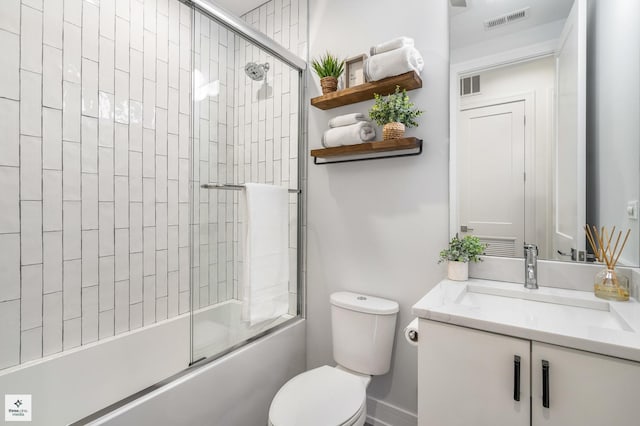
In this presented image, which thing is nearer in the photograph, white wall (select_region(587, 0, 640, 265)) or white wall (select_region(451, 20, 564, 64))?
white wall (select_region(587, 0, 640, 265))

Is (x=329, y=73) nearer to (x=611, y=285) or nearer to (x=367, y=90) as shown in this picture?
(x=367, y=90)

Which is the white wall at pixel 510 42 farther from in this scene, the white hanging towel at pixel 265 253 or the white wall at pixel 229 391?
the white wall at pixel 229 391

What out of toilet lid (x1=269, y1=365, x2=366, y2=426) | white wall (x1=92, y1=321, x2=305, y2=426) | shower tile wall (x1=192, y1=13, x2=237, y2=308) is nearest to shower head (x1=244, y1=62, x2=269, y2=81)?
shower tile wall (x1=192, y1=13, x2=237, y2=308)

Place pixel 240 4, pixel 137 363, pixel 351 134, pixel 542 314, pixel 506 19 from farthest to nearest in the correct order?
pixel 240 4 < pixel 137 363 < pixel 351 134 < pixel 506 19 < pixel 542 314

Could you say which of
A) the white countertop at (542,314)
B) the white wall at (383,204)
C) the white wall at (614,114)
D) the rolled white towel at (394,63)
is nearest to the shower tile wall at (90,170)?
the white wall at (383,204)

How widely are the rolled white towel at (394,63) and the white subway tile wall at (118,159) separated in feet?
1.86

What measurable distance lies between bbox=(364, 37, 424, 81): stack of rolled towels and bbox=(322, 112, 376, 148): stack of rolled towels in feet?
0.71

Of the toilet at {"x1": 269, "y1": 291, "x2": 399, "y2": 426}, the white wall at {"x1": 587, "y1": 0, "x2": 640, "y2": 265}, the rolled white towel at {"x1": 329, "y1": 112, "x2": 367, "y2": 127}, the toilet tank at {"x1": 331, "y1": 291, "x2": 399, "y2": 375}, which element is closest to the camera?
the white wall at {"x1": 587, "y1": 0, "x2": 640, "y2": 265}

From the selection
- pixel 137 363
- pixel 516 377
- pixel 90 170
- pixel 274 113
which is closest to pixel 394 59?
pixel 274 113

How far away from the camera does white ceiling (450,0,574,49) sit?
126 centimetres

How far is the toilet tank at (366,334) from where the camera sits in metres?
1.51

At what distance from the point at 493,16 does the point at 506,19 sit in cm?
6

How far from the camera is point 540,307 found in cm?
112

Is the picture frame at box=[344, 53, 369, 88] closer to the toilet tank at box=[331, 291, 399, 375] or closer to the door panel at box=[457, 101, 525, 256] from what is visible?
the door panel at box=[457, 101, 525, 256]
